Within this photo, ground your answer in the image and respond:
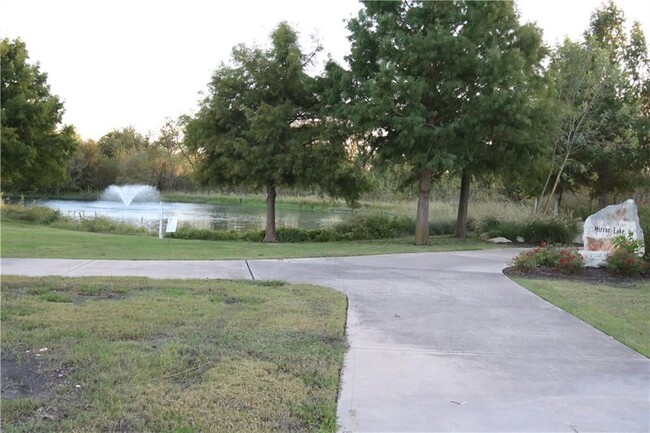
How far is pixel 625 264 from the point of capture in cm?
1133

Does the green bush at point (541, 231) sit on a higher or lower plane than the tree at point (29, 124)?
lower

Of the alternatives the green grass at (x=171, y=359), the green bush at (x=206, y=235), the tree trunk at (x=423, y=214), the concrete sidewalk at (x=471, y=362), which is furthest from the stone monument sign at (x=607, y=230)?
the green bush at (x=206, y=235)

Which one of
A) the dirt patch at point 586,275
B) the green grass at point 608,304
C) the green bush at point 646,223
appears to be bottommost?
the green grass at point 608,304

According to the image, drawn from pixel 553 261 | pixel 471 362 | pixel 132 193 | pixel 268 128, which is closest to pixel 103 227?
pixel 268 128

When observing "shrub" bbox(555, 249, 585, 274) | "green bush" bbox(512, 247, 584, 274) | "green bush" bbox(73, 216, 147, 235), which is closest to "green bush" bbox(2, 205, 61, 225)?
"green bush" bbox(73, 216, 147, 235)

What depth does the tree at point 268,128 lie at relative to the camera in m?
18.5

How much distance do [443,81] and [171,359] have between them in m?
13.5

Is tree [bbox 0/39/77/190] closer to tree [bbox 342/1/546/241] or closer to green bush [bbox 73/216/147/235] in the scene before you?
green bush [bbox 73/216/147/235]

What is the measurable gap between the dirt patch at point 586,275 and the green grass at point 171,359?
5071 mm

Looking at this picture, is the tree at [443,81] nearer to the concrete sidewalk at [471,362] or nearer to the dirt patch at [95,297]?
the concrete sidewalk at [471,362]

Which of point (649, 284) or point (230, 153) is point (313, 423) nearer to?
point (649, 284)

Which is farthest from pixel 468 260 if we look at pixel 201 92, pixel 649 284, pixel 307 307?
pixel 201 92

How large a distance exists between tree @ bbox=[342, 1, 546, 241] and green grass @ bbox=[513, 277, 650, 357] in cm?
616

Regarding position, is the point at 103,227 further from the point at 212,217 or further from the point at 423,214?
the point at 423,214
